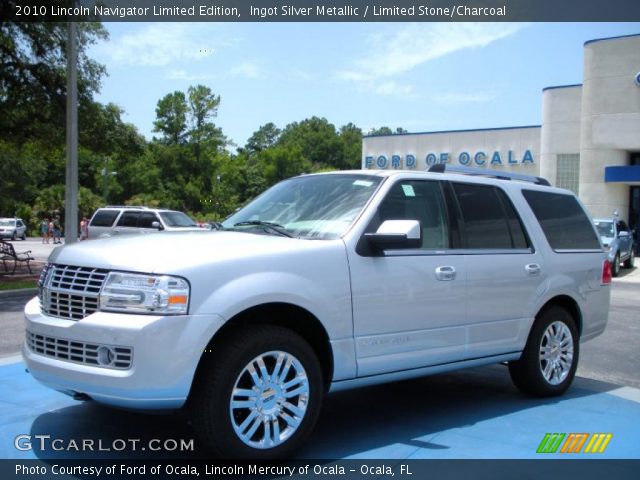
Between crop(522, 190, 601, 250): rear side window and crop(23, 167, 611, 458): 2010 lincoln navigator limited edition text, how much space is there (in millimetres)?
56

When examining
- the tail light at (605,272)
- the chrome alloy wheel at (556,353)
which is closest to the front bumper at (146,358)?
the chrome alloy wheel at (556,353)

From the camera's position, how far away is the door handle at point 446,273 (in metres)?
4.95

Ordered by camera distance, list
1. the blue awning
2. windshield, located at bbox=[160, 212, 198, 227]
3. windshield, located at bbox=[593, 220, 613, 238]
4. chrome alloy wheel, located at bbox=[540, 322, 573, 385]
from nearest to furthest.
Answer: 1. chrome alloy wheel, located at bbox=[540, 322, 573, 385]
2. windshield, located at bbox=[593, 220, 613, 238]
3. windshield, located at bbox=[160, 212, 198, 227]
4. the blue awning

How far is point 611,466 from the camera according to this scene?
4.39 metres

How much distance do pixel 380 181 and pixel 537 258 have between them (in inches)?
70.9

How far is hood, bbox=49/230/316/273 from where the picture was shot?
12.5 ft

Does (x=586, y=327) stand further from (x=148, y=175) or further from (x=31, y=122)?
(x=148, y=175)

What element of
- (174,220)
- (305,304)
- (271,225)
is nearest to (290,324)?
(305,304)

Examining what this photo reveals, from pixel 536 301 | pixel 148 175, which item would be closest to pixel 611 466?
pixel 536 301

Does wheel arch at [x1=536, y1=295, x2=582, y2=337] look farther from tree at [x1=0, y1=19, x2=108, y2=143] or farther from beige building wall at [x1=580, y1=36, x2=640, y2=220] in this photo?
beige building wall at [x1=580, y1=36, x2=640, y2=220]

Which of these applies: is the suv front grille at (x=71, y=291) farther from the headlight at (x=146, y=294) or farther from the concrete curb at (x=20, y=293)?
the concrete curb at (x=20, y=293)

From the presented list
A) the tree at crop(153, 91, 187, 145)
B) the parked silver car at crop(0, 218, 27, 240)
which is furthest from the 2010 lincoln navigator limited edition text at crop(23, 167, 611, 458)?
the tree at crop(153, 91, 187, 145)

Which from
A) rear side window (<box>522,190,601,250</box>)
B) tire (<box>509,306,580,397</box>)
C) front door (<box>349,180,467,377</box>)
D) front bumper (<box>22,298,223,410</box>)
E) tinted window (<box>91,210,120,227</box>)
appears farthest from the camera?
tinted window (<box>91,210,120,227</box>)

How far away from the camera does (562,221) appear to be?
6.41 meters
